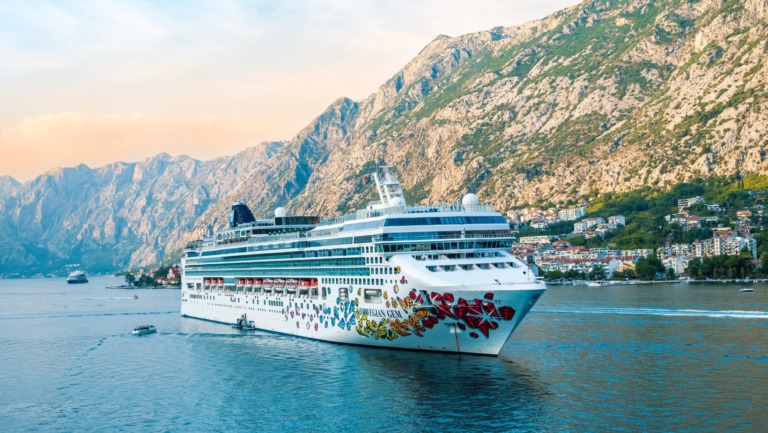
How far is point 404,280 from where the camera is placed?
2584 inches

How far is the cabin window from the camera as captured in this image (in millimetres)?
69200

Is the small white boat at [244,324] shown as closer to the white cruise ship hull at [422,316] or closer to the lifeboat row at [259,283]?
the lifeboat row at [259,283]

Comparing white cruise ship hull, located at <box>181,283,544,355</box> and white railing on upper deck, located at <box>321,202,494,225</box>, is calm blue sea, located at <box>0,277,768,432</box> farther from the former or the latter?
white railing on upper deck, located at <box>321,202,494,225</box>

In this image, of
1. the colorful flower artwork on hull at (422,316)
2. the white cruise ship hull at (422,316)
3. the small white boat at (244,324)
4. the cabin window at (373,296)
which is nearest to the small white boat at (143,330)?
the small white boat at (244,324)

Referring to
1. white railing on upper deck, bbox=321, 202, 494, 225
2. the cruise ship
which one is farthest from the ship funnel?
white railing on upper deck, bbox=321, 202, 494, 225

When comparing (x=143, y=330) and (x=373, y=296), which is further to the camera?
(x=143, y=330)

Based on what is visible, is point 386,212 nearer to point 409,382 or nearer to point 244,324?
point 409,382

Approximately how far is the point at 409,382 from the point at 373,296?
1311 centimetres

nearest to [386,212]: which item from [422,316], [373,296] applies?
[373,296]

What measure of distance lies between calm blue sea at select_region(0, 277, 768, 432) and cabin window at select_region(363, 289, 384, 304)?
198 inches

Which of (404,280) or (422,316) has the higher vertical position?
(404,280)

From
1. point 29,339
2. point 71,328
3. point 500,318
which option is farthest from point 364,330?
point 71,328

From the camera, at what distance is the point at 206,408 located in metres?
55.4

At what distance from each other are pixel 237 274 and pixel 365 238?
36.2 m
